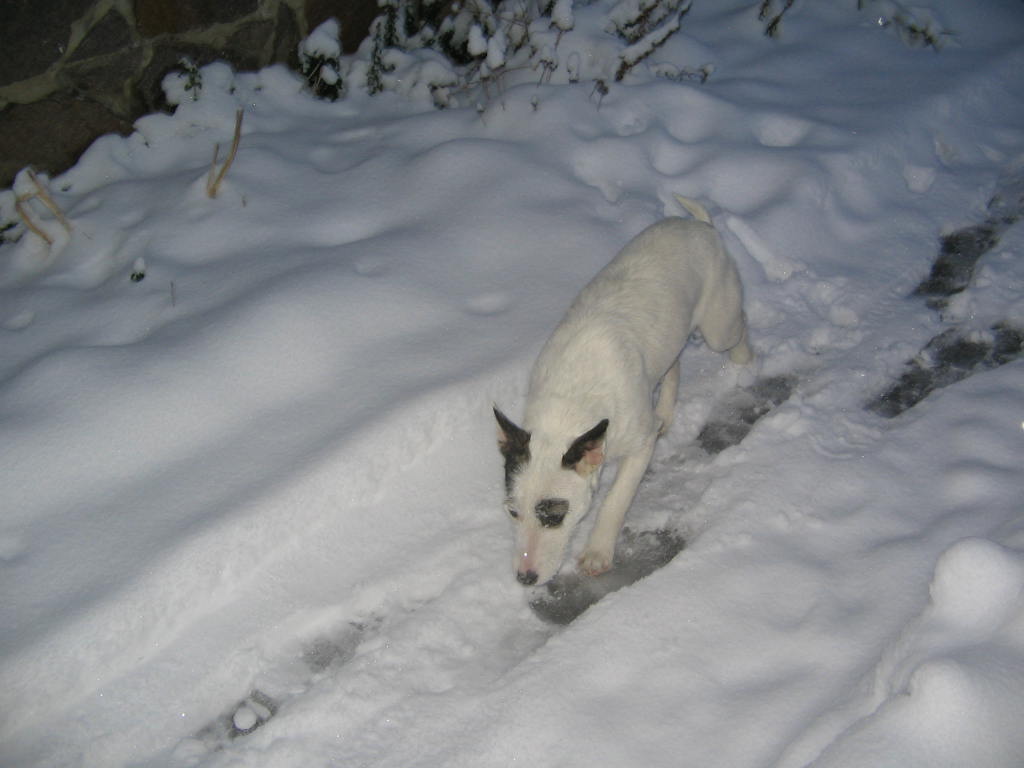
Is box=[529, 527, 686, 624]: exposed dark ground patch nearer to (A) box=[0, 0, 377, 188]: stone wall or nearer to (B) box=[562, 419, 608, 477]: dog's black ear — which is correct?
(B) box=[562, 419, 608, 477]: dog's black ear

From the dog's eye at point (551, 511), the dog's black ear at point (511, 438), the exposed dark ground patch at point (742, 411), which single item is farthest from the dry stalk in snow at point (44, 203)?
the exposed dark ground patch at point (742, 411)

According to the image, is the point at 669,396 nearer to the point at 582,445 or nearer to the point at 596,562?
the point at 596,562

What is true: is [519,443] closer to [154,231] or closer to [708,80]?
[154,231]

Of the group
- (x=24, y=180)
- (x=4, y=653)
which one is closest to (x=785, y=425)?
(x=4, y=653)

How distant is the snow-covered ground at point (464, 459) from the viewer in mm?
2803

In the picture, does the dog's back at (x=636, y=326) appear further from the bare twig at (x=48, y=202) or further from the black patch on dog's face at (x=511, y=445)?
the bare twig at (x=48, y=202)

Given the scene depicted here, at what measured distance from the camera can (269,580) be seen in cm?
331

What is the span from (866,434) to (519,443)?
79.1 inches

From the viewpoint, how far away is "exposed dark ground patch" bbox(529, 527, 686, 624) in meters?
3.34

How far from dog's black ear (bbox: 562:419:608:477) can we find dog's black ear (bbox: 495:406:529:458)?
18cm

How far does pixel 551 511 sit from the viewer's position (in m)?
3.09

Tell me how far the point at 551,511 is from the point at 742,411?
161 centimetres

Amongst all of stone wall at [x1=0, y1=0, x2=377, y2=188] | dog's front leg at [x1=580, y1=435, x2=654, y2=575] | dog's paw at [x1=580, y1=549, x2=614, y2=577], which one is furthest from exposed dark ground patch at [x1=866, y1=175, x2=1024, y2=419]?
stone wall at [x1=0, y1=0, x2=377, y2=188]

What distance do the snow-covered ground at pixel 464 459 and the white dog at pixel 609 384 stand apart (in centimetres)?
33
